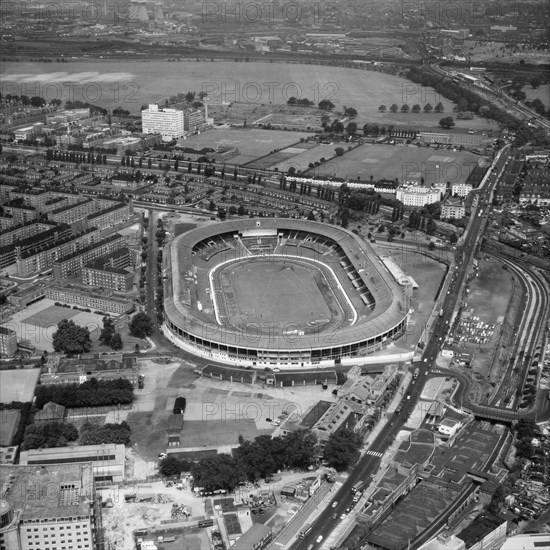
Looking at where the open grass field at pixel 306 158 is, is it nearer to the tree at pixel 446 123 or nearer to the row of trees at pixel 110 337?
the tree at pixel 446 123

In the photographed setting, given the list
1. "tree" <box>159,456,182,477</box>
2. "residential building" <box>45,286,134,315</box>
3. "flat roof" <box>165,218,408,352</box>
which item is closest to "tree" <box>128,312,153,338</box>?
"flat roof" <box>165,218,408,352</box>

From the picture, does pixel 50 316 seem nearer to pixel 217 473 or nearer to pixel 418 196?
pixel 217 473

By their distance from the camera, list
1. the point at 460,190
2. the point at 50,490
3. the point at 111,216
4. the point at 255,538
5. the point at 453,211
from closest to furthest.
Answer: the point at 255,538
the point at 50,490
the point at 111,216
the point at 453,211
the point at 460,190

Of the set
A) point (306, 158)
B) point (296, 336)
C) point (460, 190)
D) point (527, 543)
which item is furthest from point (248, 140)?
point (527, 543)

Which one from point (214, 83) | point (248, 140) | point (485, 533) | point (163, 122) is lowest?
point (248, 140)

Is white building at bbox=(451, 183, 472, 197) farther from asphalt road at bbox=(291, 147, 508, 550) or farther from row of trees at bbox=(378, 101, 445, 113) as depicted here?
row of trees at bbox=(378, 101, 445, 113)

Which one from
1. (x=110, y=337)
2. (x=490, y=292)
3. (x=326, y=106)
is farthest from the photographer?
(x=326, y=106)
